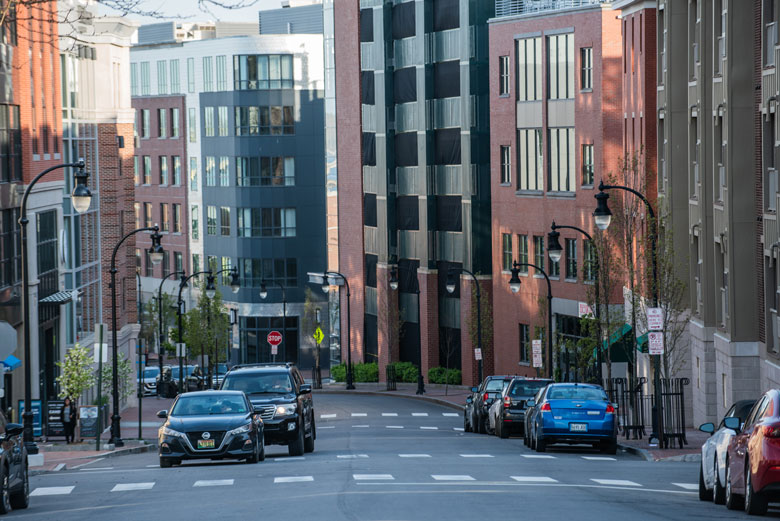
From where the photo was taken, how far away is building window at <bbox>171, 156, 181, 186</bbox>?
107 metres

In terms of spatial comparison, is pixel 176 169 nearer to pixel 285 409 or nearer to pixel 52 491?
A: pixel 285 409

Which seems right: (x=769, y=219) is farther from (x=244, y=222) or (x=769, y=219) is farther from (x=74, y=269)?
(x=244, y=222)

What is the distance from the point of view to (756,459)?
50.6 feet

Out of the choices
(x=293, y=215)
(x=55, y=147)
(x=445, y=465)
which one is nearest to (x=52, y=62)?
(x=55, y=147)

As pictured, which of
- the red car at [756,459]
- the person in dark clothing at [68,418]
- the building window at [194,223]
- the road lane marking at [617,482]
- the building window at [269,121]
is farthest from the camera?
the building window at [194,223]

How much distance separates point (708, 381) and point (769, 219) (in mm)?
7311

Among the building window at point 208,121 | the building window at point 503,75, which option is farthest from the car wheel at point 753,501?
the building window at point 208,121

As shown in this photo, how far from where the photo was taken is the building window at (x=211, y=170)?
337 ft

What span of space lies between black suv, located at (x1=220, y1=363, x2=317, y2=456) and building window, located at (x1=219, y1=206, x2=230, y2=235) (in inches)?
2853

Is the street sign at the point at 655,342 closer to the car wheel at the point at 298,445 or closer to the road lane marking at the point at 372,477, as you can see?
the car wheel at the point at 298,445

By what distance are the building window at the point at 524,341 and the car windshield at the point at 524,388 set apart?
30.8 meters

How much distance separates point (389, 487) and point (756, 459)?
5.92 metres

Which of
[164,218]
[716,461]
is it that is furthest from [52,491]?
[164,218]

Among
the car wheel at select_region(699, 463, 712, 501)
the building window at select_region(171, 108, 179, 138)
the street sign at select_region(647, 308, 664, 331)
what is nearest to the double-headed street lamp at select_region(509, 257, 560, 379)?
the street sign at select_region(647, 308, 664, 331)
